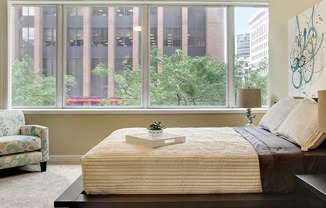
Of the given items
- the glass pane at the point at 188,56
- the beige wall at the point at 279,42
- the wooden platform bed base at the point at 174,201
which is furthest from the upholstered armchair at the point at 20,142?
the beige wall at the point at 279,42

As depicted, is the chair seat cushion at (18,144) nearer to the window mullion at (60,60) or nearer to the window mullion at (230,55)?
the window mullion at (60,60)

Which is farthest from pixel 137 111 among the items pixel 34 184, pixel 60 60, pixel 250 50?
pixel 250 50

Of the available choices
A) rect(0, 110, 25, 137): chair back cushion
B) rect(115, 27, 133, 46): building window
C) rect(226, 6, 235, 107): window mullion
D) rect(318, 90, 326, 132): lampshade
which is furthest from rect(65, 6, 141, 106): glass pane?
rect(318, 90, 326, 132): lampshade

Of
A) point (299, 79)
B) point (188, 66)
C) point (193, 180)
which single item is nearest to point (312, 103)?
point (299, 79)

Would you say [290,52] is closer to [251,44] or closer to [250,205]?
[251,44]

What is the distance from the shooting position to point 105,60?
479 cm

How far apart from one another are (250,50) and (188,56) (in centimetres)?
103

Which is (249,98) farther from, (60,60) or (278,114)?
(60,60)

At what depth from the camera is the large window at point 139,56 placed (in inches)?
187

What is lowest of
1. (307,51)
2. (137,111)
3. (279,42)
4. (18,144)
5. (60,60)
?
(18,144)

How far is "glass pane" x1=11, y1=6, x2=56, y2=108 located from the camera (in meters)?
4.72

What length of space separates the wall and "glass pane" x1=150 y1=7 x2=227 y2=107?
0.76m

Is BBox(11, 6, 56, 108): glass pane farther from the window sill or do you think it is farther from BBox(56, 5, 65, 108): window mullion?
the window sill

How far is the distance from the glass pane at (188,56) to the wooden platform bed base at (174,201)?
2911mm
